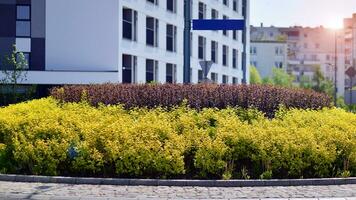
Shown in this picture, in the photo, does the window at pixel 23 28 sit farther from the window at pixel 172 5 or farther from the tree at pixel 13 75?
the window at pixel 172 5

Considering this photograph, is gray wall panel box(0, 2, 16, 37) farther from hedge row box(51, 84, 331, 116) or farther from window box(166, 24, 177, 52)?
hedge row box(51, 84, 331, 116)

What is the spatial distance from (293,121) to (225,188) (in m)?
4.18

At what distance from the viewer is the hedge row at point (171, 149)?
37.0ft

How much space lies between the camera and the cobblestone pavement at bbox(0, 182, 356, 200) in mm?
9664

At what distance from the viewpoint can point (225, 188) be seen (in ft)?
34.5

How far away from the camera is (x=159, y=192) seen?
10062 millimetres

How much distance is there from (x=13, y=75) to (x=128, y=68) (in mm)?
7910

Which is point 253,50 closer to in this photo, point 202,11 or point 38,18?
point 202,11

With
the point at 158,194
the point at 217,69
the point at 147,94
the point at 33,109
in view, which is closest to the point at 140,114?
Result: the point at 147,94

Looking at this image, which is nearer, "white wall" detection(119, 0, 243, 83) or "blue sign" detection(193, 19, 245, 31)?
"blue sign" detection(193, 19, 245, 31)

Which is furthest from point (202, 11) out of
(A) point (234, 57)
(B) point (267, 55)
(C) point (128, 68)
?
(B) point (267, 55)

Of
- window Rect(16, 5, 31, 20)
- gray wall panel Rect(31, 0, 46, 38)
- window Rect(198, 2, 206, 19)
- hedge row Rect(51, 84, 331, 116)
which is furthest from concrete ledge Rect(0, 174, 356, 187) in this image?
window Rect(198, 2, 206, 19)

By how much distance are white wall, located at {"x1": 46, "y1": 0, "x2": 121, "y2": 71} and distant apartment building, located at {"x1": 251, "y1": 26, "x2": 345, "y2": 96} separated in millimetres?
109237

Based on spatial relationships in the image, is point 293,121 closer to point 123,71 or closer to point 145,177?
point 145,177
